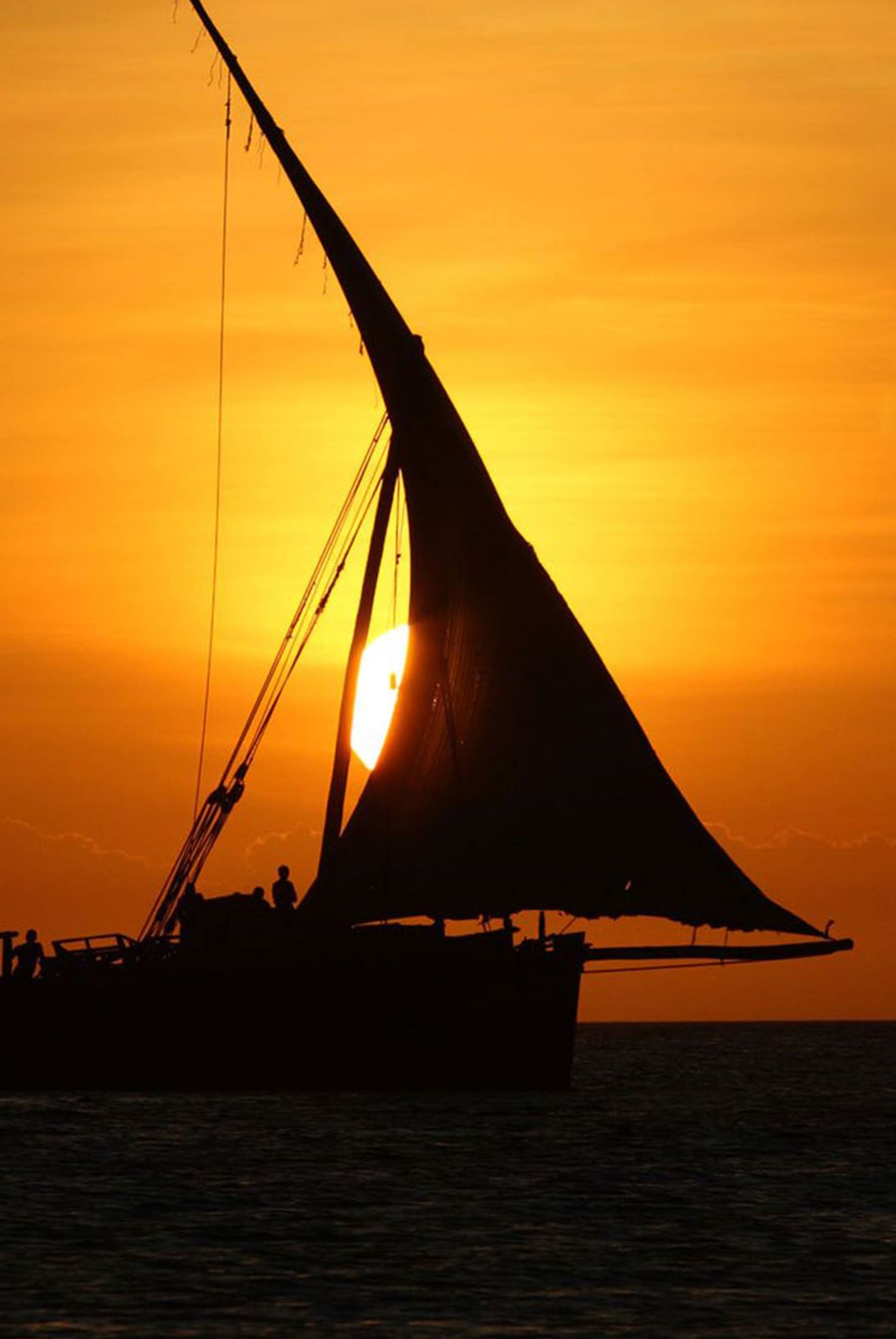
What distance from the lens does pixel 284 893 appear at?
52.2 meters

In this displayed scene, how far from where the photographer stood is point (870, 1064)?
126438 mm

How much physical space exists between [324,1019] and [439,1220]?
16.5 meters

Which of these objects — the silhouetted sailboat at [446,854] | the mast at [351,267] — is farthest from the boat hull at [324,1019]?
the mast at [351,267]

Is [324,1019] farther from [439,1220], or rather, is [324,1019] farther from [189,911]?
[439,1220]

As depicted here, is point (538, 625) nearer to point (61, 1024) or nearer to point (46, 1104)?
point (61, 1024)

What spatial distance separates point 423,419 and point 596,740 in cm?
817

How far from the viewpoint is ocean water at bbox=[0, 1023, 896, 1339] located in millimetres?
28000

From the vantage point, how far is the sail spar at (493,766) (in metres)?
50.4

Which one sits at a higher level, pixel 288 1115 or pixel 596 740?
pixel 596 740

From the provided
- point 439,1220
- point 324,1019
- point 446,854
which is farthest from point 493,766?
point 439,1220

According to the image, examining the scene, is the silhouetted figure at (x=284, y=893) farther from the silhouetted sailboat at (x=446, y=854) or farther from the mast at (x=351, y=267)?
the mast at (x=351, y=267)

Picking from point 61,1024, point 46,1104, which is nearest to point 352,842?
point 61,1024

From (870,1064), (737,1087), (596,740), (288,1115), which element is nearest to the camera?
(596,740)

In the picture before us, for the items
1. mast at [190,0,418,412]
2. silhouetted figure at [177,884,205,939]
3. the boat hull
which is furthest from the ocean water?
mast at [190,0,418,412]
